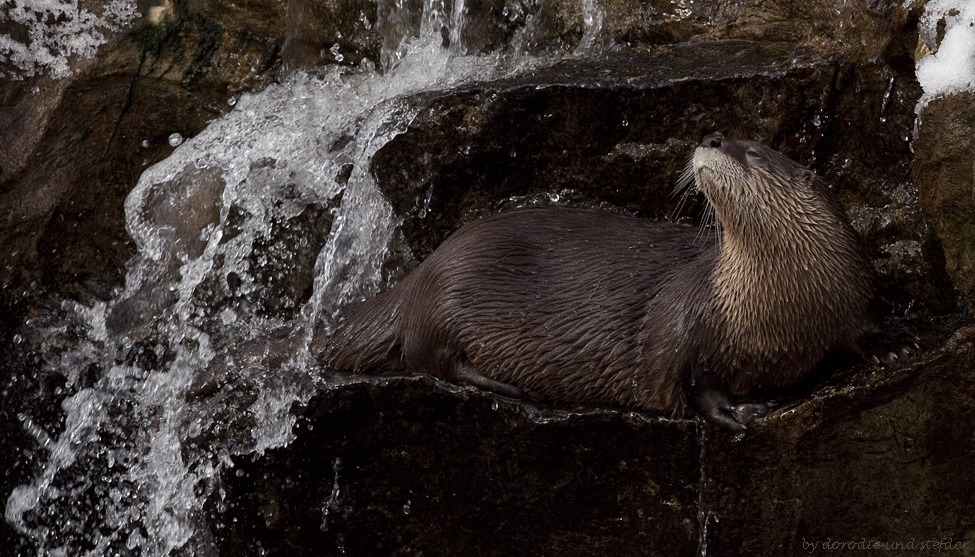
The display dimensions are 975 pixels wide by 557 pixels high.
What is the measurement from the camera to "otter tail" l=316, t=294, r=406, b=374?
9.49 ft

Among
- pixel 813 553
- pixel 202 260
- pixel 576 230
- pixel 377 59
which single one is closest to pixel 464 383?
pixel 576 230

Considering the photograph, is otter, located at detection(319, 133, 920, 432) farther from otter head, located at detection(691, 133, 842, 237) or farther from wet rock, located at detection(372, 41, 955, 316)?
wet rock, located at detection(372, 41, 955, 316)

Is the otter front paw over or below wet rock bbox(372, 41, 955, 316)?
below

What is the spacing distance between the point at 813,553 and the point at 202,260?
2.07 m

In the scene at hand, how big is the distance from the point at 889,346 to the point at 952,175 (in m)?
0.43

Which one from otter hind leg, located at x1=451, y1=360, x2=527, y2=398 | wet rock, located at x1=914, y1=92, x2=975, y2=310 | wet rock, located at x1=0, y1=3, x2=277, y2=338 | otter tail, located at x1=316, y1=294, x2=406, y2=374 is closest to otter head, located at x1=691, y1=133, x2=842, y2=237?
wet rock, located at x1=914, y1=92, x2=975, y2=310

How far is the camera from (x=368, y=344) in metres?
2.90

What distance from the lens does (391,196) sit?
10.6 feet

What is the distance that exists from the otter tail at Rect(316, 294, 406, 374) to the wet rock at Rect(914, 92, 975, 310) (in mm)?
1402

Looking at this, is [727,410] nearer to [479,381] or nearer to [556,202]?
[479,381]

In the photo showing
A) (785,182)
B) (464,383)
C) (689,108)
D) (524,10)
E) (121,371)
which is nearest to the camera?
(785,182)

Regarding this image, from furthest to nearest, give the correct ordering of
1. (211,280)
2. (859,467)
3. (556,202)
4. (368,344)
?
(211,280)
(556,202)
(368,344)
(859,467)

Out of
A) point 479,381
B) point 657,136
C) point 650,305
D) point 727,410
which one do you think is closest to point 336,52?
point 657,136

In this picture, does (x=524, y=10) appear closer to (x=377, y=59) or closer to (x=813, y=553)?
(x=377, y=59)
